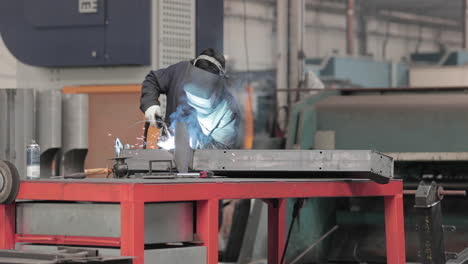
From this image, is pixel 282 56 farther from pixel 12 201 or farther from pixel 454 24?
pixel 454 24

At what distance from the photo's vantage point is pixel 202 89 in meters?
3.69

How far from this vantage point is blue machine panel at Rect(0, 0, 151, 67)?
194 inches

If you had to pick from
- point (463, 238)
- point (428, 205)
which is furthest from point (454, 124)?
point (428, 205)

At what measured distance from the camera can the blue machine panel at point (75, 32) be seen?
4.93 metres

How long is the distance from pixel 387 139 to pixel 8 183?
9.55 ft

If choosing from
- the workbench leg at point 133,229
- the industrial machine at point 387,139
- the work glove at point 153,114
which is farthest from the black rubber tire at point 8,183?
the industrial machine at point 387,139

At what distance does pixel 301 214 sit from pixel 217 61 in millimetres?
1359

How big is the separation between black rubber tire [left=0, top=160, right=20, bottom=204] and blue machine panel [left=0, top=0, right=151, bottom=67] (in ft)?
7.49

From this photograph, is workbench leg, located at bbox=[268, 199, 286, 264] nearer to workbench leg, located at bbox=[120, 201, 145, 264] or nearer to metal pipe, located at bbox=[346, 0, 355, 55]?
workbench leg, located at bbox=[120, 201, 145, 264]

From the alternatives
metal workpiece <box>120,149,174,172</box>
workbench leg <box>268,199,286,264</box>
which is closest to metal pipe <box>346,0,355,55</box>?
workbench leg <box>268,199,286,264</box>

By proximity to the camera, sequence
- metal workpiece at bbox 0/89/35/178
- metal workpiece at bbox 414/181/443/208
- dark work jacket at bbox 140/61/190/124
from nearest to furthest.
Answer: metal workpiece at bbox 414/181/443/208, dark work jacket at bbox 140/61/190/124, metal workpiece at bbox 0/89/35/178

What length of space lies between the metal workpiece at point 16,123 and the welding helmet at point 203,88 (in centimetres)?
130

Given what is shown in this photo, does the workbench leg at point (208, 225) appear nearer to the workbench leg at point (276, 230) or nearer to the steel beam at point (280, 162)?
the steel beam at point (280, 162)

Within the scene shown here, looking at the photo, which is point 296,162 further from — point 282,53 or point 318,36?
point 318,36
